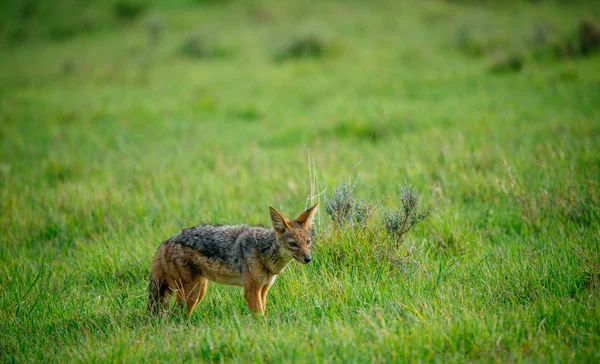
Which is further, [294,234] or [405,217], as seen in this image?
[405,217]

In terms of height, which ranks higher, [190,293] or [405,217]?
[405,217]

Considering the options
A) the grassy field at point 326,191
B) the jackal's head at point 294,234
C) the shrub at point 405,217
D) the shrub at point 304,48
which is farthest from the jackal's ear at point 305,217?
the shrub at point 304,48

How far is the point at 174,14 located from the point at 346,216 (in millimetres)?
25367

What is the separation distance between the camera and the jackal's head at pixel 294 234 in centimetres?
428

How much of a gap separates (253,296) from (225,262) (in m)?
0.40

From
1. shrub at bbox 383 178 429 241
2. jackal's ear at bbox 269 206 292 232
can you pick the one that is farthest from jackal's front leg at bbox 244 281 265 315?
shrub at bbox 383 178 429 241

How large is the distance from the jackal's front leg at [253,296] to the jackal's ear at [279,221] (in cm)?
52

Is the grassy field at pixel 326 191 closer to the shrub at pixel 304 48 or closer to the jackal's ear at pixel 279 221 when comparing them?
the shrub at pixel 304 48

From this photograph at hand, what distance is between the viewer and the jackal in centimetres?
441

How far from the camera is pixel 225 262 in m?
4.52

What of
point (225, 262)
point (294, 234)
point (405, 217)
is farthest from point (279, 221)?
point (405, 217)

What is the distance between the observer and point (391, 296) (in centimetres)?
436

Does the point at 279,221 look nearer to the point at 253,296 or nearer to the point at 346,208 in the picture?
the point at 253,296

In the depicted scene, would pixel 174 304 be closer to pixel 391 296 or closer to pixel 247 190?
pixel 391 296
